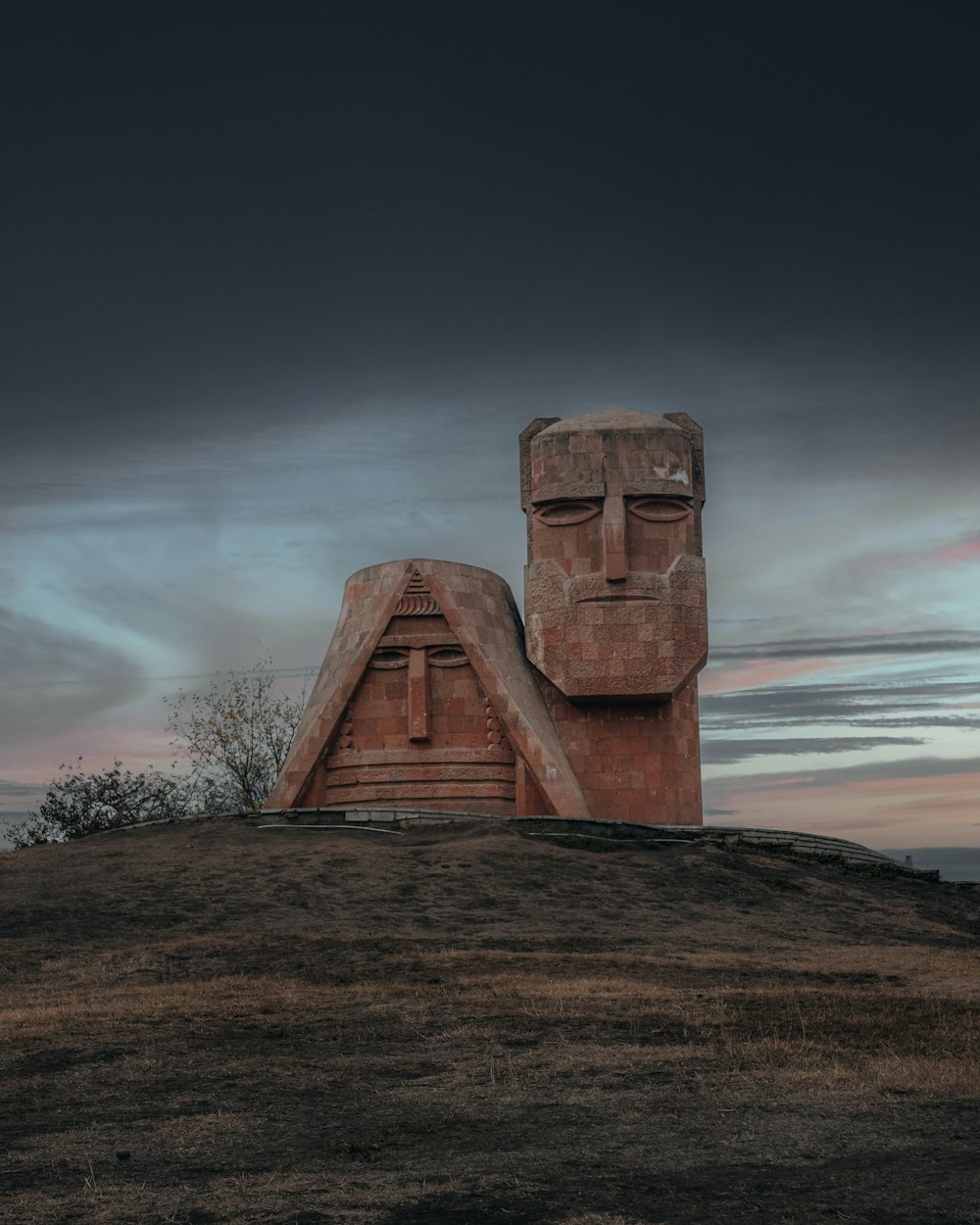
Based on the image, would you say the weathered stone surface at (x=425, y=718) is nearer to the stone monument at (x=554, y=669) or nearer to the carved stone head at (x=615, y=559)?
the stone monument at (x=554, y=669)

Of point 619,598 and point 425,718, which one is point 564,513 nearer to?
point 619,598

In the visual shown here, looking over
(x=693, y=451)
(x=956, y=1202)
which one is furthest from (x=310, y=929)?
(x=693, y=451)

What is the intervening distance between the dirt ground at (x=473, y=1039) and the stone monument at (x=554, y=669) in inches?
147

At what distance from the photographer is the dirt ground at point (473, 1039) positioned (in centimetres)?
766

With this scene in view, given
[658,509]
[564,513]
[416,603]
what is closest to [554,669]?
[416,603]

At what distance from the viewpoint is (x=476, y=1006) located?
13.1 metres

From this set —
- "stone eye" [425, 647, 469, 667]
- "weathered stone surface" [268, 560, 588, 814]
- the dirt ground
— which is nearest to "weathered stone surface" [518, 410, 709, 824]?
"weathered stone surface" [268, 560, 588, 814]

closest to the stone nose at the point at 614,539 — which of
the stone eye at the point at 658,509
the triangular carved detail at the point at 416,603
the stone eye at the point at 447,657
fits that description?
the stone eye at the point at 658,509

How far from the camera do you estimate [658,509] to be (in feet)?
90.0

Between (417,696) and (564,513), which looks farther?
(564,513)

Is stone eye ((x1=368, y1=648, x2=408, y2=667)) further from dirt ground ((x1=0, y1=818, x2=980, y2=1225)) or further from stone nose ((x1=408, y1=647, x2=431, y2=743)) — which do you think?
dirt ground ((x1=0, y1=818, x2=980, y2=1225))

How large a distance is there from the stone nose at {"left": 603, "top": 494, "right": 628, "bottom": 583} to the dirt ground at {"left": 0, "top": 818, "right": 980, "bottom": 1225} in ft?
19.8

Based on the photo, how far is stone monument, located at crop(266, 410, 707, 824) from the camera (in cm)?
2650

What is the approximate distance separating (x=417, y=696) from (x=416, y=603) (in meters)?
1.86
